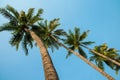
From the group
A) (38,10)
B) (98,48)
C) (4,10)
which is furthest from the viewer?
(98,48)

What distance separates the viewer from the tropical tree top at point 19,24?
77.5ft

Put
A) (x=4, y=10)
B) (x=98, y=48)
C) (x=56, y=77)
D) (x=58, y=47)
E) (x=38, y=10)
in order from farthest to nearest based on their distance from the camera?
(x=98, y=48) < (x=58, y=47) < (x=38, y=10) < (x=4, y=10) < (x=56, y=77)

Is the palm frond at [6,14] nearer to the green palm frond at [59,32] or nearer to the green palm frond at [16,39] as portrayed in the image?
the green palm frond at [16,39]

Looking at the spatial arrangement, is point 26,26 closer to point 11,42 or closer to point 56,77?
point 11,42

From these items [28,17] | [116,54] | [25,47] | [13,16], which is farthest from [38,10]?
[116,54]

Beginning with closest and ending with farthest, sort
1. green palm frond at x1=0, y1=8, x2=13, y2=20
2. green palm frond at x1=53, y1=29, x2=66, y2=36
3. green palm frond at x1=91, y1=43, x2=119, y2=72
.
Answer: green palm frond at x1=0, y1=8, x2=13, y2=20 → green palm frond at x1=53, y1=29, x2=66, y2=36 → green palm frond at x1=91, y1=43, x2=119, y2=72

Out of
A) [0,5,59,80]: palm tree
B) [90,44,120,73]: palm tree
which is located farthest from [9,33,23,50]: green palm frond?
[90,44,120,73]: palm tree

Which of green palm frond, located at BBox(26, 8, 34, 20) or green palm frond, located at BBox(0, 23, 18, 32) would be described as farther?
green palm frond, located at BBox(26, 8, 34, 20)

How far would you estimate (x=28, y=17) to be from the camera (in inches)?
969

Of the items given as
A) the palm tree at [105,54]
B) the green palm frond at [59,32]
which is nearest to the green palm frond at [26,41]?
the green palm frond at [59,32]

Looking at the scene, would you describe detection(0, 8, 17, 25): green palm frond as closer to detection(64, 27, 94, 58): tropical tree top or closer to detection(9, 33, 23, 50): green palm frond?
detection(9, 33, 23, 50): green palm frond

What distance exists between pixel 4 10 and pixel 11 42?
3.82 m

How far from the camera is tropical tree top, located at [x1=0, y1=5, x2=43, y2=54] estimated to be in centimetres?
2361

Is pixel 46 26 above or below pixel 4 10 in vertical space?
above
